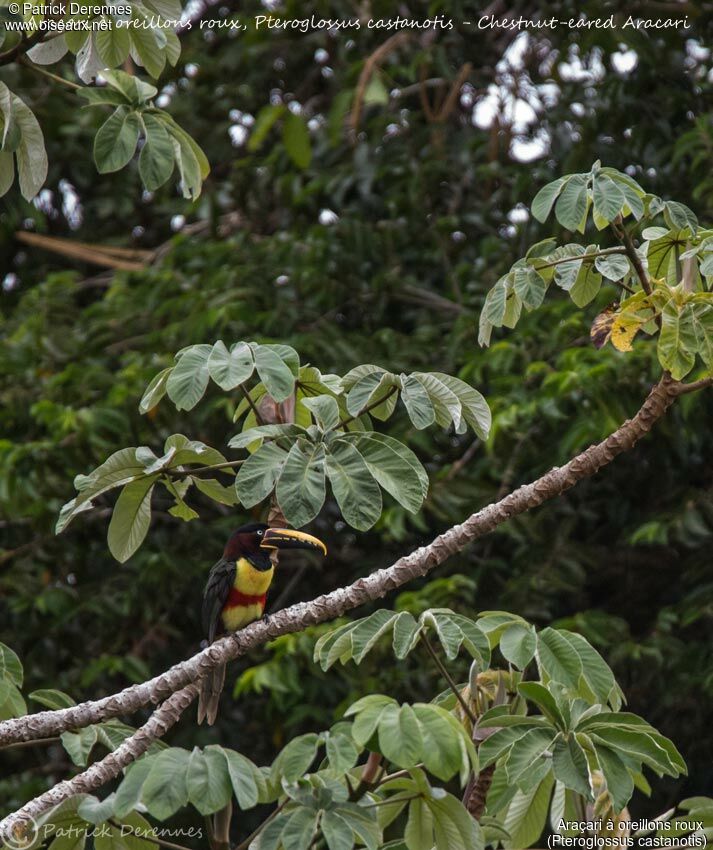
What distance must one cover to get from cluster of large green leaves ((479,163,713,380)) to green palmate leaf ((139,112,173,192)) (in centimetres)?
87

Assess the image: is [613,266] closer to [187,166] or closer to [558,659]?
[558,659]

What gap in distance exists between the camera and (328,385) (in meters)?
2.67

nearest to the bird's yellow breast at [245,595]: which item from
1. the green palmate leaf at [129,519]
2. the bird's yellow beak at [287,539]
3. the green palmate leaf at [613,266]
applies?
the bird's yellow beak at [287,539]

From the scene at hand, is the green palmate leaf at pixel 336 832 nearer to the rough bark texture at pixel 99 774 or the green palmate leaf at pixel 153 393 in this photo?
the rough bark texture at pixel 99 774

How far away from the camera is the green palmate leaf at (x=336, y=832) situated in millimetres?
2295

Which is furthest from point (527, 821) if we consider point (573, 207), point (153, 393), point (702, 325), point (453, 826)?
point (573, 207)

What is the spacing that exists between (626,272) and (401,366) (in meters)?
2.21

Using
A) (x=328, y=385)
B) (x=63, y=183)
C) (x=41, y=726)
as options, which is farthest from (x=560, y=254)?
(x=63, y=183)

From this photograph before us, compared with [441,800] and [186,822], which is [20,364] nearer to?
[186,822]

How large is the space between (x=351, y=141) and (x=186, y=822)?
3273 millimetres

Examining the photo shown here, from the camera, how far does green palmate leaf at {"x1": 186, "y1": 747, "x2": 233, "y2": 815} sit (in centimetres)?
225

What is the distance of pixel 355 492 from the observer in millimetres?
2293

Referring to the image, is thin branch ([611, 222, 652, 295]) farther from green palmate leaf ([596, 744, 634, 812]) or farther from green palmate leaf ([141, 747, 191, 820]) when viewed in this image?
green palmate leaf ([141, 747, 191, 820])

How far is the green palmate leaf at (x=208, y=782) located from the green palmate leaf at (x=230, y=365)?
71 cm
